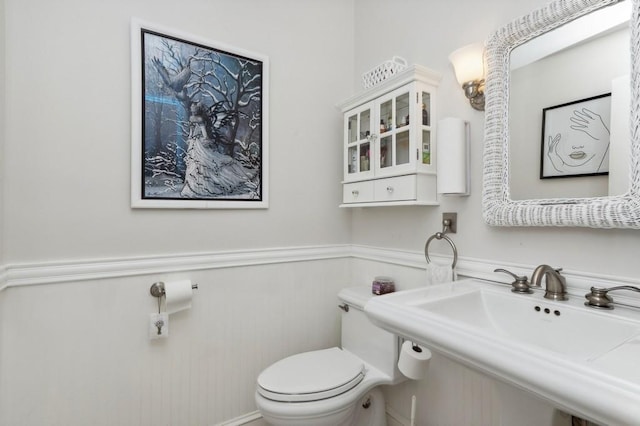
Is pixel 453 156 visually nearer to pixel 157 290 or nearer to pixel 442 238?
pixel 442 238

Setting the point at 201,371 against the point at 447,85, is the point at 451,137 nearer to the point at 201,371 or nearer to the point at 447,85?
the point at 447,85

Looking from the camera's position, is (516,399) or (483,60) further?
(483,60)

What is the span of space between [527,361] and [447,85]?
1.18m

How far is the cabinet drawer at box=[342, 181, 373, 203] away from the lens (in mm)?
1624

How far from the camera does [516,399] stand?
3.13 ft

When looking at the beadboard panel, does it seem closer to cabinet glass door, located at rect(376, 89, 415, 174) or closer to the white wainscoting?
the white wainscoting

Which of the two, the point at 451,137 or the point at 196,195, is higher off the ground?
the point at 451,137

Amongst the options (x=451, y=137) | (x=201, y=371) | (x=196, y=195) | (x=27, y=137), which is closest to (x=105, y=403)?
(x=201, y=371)

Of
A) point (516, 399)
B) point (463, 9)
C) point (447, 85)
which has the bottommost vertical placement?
point (516, 399)

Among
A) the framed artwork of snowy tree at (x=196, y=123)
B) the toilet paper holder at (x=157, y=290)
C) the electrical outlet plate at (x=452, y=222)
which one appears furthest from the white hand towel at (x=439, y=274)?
the toilet paper holder at (x=157, y=290)

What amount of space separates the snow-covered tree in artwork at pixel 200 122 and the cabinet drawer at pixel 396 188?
616 mm

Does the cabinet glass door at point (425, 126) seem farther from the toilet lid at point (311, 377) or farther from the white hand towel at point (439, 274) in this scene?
the toilet lid at point (311, 377)

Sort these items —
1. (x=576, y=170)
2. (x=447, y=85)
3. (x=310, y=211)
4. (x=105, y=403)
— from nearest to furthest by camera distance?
1. (x=576, y=170)
2. (x=105, y=403)
3. (x=447, y=85)
4. (x=310, y=211)

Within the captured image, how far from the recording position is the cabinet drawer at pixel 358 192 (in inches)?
63.9
